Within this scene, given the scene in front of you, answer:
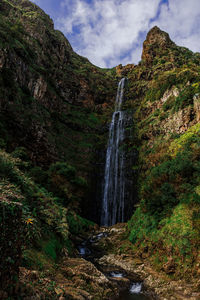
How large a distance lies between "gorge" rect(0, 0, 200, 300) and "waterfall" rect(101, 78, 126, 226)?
17 centimetres

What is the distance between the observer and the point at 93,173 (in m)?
29.8

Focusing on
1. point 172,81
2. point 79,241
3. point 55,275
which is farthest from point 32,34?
point 55,275

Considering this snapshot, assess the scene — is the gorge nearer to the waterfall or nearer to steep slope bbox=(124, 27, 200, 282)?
steep slope bbox=(124, 27, 200, 282)

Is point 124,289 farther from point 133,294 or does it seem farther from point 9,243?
point 9,243

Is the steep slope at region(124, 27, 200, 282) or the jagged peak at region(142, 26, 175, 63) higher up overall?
the jagged peak at region(142, 26, 175, 63)

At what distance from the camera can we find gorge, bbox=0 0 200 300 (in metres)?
5.88

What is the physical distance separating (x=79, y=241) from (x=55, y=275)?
30.0 feet

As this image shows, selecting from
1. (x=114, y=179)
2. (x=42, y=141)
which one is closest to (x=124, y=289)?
(x=114, y=179)

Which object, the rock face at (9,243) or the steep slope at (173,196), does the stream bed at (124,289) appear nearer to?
the steep slope at (173,196)

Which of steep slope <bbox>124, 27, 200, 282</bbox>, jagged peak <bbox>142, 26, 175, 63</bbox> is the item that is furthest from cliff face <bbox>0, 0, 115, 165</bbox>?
steep slope <bbox>124, 27, 200, 282</bbox>

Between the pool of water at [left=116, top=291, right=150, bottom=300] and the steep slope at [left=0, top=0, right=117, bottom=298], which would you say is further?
the pool of water at [left=116, top=291, right=150, bottom=300]

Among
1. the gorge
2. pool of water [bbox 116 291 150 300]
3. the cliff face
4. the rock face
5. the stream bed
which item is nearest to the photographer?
the rock face

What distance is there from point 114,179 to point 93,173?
4060 millimetres

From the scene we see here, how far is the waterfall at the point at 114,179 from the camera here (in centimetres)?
2492
